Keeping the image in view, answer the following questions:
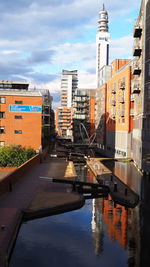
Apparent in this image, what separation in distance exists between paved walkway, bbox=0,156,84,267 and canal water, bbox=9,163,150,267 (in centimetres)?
87

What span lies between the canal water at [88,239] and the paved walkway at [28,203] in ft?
2.86

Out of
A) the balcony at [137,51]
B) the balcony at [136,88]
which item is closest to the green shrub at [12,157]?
the balcony at [136,88]

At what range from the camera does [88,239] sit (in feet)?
68.4

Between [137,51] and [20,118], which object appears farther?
[20,118]

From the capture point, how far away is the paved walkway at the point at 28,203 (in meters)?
18.2

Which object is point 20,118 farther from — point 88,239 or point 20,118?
point 88,239

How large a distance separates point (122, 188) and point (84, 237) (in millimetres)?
14096

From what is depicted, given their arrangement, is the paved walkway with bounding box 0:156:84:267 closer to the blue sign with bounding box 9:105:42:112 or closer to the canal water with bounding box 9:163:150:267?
the canal water with bounding box 9:163:150:267

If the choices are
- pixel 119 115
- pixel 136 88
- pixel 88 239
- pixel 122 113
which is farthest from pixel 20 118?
pixel 88 239

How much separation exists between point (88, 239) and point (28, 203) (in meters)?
7.10

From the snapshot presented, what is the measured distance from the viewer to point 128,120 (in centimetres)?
7031

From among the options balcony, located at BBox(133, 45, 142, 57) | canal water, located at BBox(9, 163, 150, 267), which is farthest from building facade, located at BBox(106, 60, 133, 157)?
canal water, located at BBox(9, 163, 150, 267)

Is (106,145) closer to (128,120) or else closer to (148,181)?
(128,120)

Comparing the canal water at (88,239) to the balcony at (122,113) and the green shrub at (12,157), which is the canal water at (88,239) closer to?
the green shrub at (12,157)
